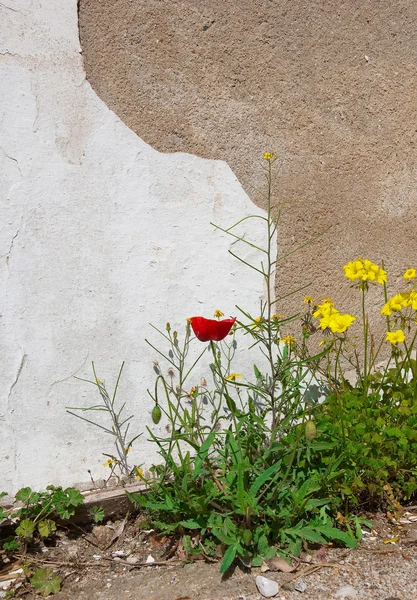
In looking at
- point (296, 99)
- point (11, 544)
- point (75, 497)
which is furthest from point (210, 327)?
point (296, 99)

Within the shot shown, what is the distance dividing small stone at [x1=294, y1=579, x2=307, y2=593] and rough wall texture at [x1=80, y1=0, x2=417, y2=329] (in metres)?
1.16

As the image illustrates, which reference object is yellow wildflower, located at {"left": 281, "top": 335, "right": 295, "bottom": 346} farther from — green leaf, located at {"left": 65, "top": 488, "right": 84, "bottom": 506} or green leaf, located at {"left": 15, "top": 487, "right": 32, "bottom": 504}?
green leaf, located at {"left": 15, "top": 487, "right": 32, "bottom": 504}

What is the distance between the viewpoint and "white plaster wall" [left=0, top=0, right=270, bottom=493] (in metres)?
2.08

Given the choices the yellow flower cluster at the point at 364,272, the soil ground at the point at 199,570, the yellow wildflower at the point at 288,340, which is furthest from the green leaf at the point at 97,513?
the yellow flower cluster at the point at 364,272

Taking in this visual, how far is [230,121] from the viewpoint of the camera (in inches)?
94.7

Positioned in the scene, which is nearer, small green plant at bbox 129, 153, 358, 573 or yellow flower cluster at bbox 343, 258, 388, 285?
small green plant at bbox 129, 153, 358, 573

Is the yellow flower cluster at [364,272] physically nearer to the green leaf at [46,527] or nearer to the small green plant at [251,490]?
the small green plant at [251,490]

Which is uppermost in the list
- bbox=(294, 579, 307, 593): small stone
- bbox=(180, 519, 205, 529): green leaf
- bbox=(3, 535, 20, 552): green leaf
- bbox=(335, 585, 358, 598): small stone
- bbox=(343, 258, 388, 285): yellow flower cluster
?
bbox=(343, 258, 388, 285): yellow flower cluster

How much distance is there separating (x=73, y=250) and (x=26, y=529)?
1021mm

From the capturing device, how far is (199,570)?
1.76 meters

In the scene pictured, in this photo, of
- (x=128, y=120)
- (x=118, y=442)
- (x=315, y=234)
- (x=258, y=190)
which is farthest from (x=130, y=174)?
(x=118, y=442)

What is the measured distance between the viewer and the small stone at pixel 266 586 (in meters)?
1.62

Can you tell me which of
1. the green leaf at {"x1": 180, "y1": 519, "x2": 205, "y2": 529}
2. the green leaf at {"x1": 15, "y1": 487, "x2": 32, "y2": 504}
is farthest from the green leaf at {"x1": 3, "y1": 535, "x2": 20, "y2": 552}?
the green leaf at {"x1": 180, "y1": 519, "x2": 205, "y2": 529}

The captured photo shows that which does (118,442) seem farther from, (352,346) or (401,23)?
(401,23)
